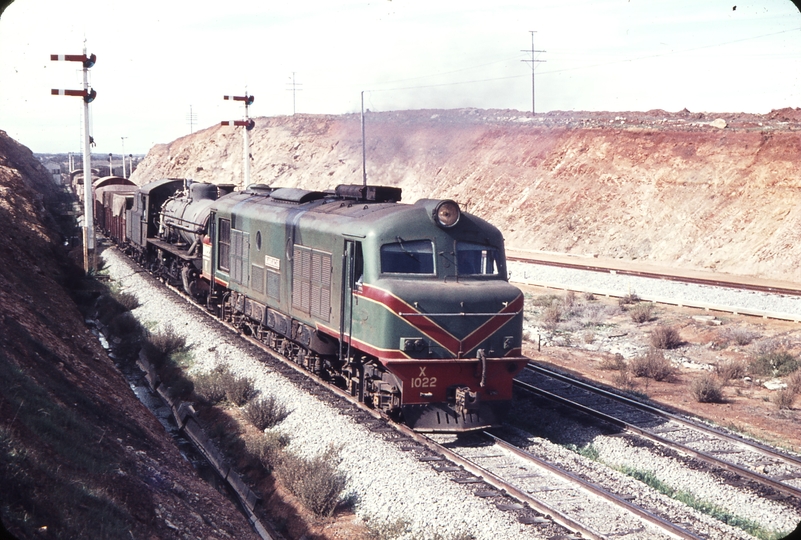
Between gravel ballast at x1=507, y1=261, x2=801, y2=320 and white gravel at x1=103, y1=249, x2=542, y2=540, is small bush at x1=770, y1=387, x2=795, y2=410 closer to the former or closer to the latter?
gravel ballast at x1=507, y1=261, x2=801, y2=320

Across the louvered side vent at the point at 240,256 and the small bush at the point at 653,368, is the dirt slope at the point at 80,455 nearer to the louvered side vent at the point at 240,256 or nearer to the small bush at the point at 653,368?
the louvered side vent at the point at 240,256

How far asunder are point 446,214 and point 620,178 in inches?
1716

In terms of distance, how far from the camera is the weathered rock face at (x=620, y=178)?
140ft

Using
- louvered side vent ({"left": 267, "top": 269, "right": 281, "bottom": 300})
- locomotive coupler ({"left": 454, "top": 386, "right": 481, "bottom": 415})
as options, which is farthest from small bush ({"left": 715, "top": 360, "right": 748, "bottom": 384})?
louvered side vent ({"left": 267, "top": 269, "right": 281, "bottom": 300})

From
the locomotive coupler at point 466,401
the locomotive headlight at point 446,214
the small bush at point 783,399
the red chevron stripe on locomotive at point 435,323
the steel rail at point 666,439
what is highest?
the locomotive headlight at point 446,214

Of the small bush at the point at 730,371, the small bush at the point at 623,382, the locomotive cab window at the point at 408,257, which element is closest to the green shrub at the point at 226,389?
the locomotive cab window at the point at 408,257

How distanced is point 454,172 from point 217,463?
59.3m

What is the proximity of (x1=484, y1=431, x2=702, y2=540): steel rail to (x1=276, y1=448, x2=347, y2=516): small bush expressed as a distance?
2.77 meters

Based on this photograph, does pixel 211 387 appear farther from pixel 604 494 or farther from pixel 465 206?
pixel 604 494

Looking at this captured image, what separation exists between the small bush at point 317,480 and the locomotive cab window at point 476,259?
378cm

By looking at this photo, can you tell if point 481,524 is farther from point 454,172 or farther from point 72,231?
point 454,172

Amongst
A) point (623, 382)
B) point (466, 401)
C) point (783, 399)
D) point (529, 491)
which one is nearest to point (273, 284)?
point (466, 401)

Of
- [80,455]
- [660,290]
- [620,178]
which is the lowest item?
[660,290]

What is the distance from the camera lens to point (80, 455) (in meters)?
9.26
